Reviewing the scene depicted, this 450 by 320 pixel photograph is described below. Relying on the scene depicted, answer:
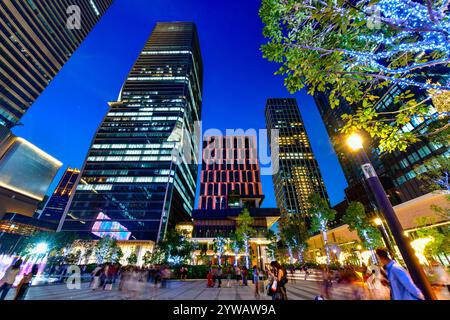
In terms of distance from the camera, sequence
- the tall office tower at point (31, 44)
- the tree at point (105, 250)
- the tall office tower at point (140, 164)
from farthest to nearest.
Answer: the tall office tower at point (140, 164)
the tall office tower at point (31, 44)
the tree at point (105, 250)

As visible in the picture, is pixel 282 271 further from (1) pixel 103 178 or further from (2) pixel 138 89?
(2) pixel 138 89

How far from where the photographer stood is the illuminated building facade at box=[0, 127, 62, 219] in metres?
56.1

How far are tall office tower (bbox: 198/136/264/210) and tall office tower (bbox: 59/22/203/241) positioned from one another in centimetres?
994

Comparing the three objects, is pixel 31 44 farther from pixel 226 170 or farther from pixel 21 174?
pixel 226 170

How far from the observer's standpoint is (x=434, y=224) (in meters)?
19.5

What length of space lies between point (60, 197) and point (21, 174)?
12873 cm

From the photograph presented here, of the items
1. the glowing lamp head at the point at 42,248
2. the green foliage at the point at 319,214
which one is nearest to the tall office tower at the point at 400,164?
the green foliage at the point at 319,214

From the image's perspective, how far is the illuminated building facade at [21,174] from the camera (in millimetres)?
56062

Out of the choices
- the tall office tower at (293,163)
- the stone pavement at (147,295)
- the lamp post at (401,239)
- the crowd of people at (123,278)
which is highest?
the tall office tower at (293,163)

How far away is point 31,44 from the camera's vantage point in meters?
55.3

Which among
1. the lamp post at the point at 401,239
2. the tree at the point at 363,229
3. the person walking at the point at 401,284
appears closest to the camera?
the person walking at the point at 401,284

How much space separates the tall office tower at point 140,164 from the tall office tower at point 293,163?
4981cm

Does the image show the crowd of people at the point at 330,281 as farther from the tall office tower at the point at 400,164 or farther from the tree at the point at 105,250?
the tree at the point at 105,250

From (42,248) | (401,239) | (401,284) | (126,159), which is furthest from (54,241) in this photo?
(401,239)
